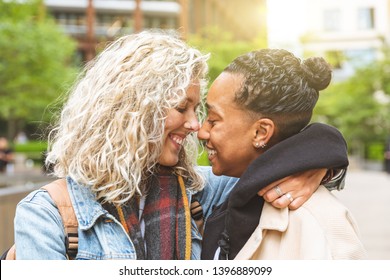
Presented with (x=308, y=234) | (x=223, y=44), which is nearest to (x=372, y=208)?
(x=308, y=234)

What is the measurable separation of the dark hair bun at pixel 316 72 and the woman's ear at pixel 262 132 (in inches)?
6.2

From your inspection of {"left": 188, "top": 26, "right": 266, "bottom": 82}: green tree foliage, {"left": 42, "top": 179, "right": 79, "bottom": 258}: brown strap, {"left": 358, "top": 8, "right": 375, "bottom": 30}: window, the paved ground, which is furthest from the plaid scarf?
{"left": 188, "top": 26, "right": 266, "bottom": 82}: green tree foliage

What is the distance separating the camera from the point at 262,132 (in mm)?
1647

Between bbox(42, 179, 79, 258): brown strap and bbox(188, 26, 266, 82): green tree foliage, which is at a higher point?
bbox(42, 179, 79, 258): brown strap

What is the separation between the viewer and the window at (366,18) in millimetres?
10863

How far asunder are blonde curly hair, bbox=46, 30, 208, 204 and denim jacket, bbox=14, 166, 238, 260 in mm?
51

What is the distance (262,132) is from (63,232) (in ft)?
1.90

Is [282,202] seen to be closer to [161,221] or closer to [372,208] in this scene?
[161,221]

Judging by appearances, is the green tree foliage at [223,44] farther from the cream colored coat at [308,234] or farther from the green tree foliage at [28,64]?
the cream colored coat at [308,234]

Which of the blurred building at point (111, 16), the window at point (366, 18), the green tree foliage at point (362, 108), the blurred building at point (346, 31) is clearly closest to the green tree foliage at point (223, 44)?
the blurred building at point (346, 31)

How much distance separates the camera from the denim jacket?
150cm

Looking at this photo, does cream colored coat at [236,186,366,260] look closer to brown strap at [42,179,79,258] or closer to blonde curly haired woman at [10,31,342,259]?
blonde curly haired woman at [10,31,342,259]
